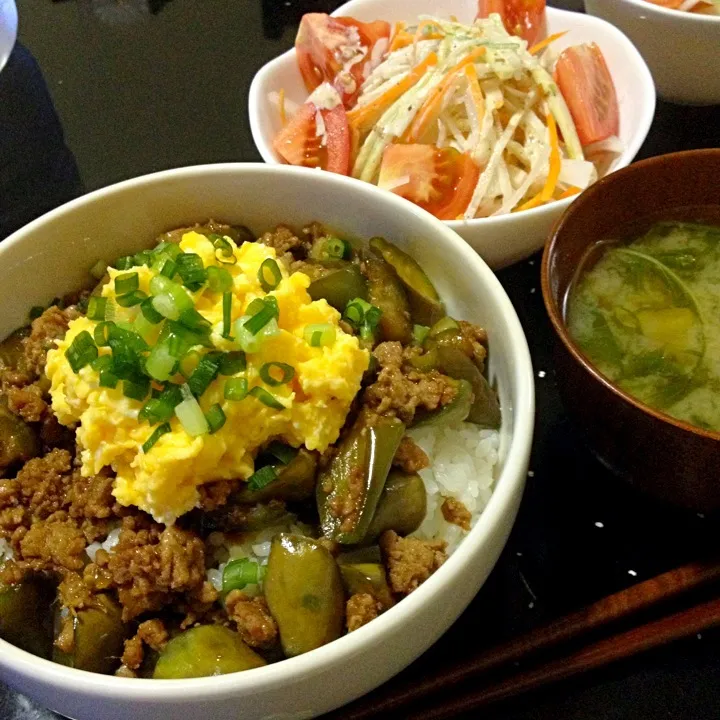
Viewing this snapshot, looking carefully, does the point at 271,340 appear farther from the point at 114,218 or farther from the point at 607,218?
the point at 607,218

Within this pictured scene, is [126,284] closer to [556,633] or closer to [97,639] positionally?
[97,639]

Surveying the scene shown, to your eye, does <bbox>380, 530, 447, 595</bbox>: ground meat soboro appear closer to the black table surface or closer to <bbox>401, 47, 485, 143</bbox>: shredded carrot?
the black table surface

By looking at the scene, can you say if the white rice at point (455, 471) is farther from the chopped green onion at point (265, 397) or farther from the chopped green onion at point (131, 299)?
the chopped green onion at point (131, 299)

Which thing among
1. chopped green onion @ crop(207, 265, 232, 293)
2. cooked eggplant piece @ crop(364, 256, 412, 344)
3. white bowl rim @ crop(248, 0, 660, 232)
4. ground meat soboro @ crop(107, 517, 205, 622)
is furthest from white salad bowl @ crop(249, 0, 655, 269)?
ground meat soboro @ crop(107, 517, 205, 622)

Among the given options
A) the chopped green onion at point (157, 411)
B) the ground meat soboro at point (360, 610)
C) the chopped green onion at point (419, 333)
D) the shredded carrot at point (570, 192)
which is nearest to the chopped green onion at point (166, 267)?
the chopped green onion at point (157, 411)

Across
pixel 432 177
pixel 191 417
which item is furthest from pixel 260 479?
pixel 432 177
